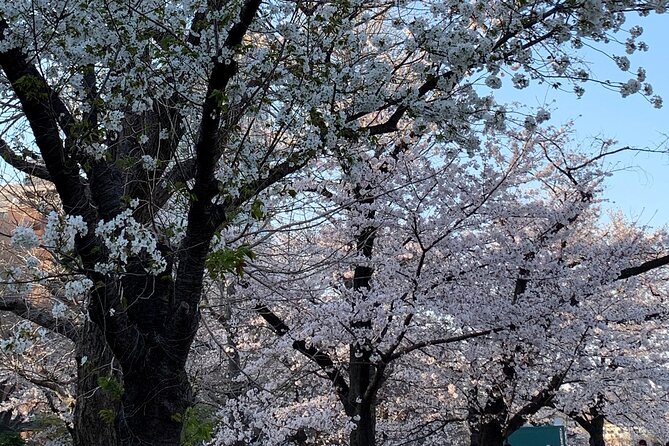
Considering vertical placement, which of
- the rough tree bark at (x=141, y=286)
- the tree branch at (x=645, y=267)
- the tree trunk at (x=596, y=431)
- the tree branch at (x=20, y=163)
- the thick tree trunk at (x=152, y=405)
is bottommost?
the thick tree trunk at (x=152, y=405)

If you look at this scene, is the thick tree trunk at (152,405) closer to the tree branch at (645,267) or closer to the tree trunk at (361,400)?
the tree trunk at (361,400)

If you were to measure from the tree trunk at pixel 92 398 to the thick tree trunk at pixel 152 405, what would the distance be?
1.24 m

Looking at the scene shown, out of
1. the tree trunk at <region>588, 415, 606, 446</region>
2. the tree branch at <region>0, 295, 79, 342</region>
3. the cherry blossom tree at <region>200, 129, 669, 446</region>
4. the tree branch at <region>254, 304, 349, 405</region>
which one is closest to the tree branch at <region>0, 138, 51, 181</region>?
the tree branch at <region>0, 295, 79, 342</region>

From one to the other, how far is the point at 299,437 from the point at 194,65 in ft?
35.7

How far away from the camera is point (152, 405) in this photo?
3975 millimetres

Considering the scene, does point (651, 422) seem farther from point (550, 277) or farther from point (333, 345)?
point (333, 345)

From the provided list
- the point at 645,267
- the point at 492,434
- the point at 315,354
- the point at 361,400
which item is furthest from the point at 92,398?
the point at 645,267

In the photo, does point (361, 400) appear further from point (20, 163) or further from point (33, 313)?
point (20, 163)

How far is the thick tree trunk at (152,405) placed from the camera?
3961 millimetres

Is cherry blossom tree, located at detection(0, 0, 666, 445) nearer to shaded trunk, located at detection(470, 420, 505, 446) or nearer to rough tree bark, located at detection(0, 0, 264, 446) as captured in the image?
rough tree bark, located at detection(0, 0, 264, 446)

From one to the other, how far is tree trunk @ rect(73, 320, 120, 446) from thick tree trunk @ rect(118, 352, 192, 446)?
1.24 metres

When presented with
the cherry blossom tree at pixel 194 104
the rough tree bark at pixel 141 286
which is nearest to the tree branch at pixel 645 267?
the cherry blossom tree at pixel 194 104

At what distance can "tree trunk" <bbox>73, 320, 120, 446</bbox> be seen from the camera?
17.2 ft

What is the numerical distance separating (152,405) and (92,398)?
168cm
